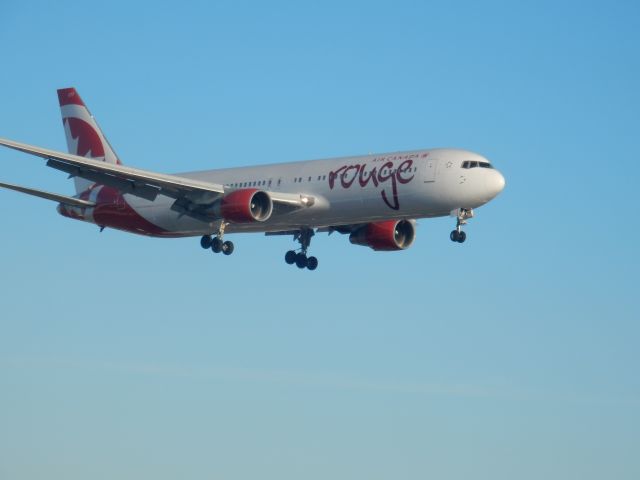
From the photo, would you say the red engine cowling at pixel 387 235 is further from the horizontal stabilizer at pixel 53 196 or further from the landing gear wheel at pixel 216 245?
the horizontal stabilizer at pixel 53 196

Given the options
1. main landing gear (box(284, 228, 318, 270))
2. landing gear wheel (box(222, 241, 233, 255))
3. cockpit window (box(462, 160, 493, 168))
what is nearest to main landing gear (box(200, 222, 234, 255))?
landing gear wheel (box(222, 241, 233, 255))

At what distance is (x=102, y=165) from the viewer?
69875mm

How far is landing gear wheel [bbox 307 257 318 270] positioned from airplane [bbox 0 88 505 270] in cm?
5

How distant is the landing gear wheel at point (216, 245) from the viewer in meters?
73.4

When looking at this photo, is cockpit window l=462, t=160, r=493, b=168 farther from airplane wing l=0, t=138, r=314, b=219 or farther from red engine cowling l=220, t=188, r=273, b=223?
red engine cowling l=220, t=188, r=273, b=223

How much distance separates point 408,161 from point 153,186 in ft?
43.7

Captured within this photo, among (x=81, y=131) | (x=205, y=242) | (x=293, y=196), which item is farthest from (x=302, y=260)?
(x=81, y=131)

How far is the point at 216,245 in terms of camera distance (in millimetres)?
73625

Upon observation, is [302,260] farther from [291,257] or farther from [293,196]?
[293,196]

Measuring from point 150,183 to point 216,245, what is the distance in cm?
465

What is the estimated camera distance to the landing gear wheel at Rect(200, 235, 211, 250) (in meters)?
74.4

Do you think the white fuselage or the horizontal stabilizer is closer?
the white fuselage

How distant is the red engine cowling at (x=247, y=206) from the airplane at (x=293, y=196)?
0.16ft

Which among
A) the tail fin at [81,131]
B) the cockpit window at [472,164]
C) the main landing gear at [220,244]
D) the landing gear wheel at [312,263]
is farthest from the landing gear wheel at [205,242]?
the cockpit window at [472,164]
